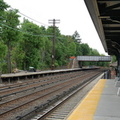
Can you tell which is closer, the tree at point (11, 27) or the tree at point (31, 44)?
the tree at point (11, 27)

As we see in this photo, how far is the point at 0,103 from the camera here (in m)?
13.0

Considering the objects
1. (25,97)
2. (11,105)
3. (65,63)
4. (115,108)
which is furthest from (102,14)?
(65,63)

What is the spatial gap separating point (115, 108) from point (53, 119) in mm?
2564

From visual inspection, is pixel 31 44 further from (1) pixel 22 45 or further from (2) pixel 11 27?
(2) pixel 11 27

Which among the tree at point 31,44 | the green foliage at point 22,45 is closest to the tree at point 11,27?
the green foliage at point 22,45

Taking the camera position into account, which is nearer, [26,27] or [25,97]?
[25,97]

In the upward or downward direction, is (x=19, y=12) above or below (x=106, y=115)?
above

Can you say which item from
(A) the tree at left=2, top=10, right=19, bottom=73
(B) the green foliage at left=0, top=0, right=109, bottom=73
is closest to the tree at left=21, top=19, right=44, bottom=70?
(B) the green foliage at left=0, top=0, right=109, bottom=73

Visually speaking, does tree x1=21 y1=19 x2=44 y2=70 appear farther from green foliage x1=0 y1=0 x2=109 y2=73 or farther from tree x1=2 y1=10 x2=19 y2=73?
tree x1=2 y1=10 x2=19 y2=73

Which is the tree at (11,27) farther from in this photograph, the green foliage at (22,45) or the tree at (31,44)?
the tree at (31,44)

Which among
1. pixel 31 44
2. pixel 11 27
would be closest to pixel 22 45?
pixel 31 44

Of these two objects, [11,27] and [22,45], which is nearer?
[11,27]

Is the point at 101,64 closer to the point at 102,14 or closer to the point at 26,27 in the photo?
the point at 26,27

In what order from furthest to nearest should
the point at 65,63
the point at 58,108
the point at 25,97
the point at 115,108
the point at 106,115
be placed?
the point at 65,63
the point at 25,97
the point at 58,108
the point at 115,108
the point at 106,115
